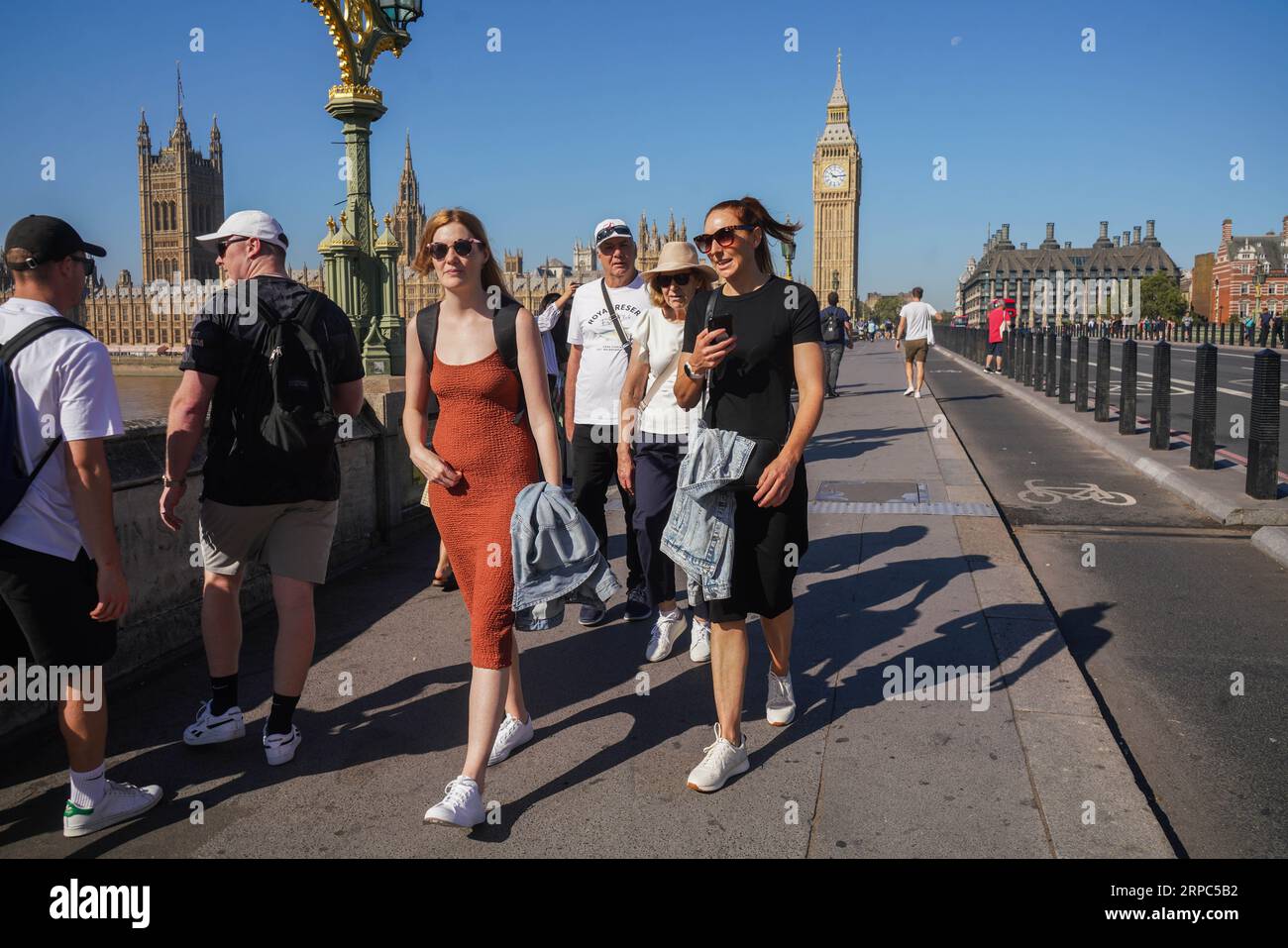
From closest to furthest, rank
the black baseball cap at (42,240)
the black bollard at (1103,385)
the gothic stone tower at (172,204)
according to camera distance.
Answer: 1. the black baseball cap at (42,240)
2. the black bollard at (1103,385)
3. the gothic stone tower at (172,204)

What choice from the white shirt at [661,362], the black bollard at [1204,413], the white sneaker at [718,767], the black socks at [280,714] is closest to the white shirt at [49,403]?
the black socks at [280,714]

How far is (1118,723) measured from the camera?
4223mm

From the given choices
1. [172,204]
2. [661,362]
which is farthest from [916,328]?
[172,204]

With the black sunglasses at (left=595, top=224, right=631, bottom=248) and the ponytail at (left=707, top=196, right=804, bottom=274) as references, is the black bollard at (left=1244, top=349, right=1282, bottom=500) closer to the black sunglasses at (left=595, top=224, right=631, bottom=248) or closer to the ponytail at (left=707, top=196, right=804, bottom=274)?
the black sunglasses at (left=595, top=224, right=631, bottom=248)

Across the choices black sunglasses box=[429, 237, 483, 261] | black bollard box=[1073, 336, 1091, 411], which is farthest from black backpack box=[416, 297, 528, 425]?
black bollard box=[1073, 336, 1091, 411]

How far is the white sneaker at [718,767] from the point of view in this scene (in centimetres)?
346

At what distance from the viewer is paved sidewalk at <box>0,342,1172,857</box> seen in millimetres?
3164

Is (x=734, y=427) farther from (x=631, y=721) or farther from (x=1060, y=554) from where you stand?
(x=1060, y=554)

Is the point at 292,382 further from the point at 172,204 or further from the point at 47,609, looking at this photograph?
the point at 172,204

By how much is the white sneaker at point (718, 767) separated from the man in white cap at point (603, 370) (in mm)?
1813

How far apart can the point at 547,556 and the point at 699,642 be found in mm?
1742

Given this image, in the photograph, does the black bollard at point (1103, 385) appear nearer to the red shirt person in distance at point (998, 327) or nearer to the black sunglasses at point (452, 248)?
the red shirt person in distance at point (998, 327)
